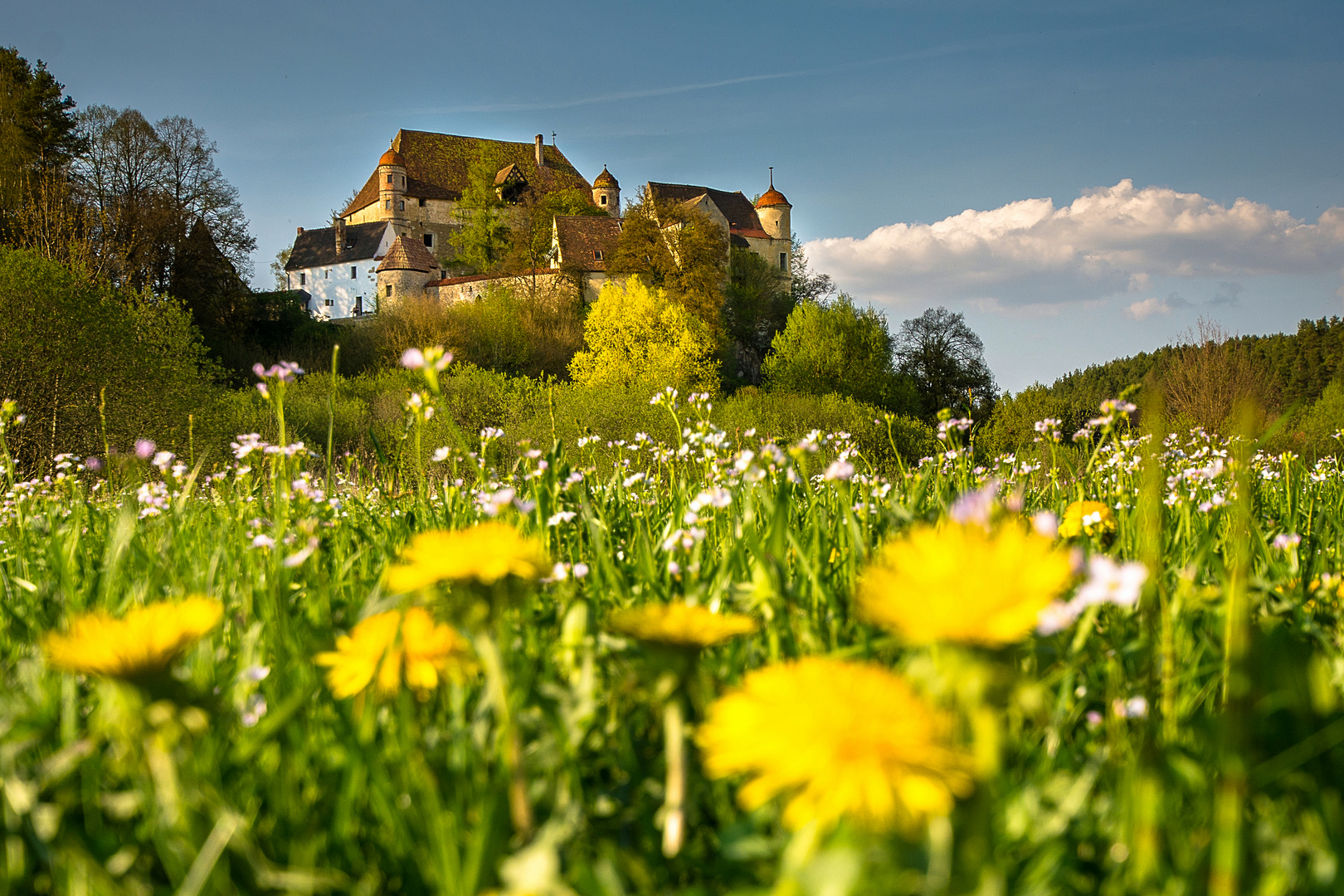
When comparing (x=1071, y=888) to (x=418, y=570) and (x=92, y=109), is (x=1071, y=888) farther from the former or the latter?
(x=92, y=109)

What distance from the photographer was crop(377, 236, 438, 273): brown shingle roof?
5547 centimetres

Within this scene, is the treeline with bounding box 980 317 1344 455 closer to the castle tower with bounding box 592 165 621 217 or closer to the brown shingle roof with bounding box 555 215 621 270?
the brown shingle roof with bounding box 555 215 621 270

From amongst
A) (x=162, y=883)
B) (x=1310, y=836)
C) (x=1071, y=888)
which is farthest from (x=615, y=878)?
(x=1310, y=836)

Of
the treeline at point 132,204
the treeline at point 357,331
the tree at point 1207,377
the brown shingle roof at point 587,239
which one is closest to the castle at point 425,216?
the treeline at point 357,331

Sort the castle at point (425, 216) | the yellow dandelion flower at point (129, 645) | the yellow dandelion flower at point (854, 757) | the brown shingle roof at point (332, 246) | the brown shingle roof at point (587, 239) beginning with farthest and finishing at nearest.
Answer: the brown shingle roof at point (332, 246), the castle at point (425, 216), the brown shingle roof at point (587, 239), the yellow dandelion flower at point (129, 645), the yellow dandelion flower at point (854, 757)

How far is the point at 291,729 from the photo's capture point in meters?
0.95

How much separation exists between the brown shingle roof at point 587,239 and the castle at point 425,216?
7194mm

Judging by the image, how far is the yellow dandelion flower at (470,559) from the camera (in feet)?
2.53

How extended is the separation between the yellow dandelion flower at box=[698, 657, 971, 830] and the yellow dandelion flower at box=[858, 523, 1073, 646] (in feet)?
0.17

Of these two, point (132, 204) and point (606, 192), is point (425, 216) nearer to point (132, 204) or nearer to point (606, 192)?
point (606, 192)

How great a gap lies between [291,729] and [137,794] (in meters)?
0.19

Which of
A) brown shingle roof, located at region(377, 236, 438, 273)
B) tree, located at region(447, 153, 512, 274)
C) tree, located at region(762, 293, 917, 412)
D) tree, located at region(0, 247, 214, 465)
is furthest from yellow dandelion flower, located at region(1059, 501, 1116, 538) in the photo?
brown shingle roof, located at region(377, 236, 438, 273)

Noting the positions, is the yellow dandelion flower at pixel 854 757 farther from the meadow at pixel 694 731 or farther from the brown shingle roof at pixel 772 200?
the brown shingle roof at pixel 772 200

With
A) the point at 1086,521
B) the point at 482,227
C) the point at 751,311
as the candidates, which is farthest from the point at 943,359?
the point at 1086,521
